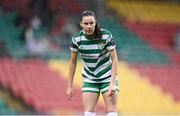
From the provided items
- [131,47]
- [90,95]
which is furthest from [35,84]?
[90,95]

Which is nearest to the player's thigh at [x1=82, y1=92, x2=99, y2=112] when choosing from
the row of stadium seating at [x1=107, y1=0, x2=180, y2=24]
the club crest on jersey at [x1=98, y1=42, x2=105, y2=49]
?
the club crest on jersey at [x1=98, y1=42, x2=105, y2=49]

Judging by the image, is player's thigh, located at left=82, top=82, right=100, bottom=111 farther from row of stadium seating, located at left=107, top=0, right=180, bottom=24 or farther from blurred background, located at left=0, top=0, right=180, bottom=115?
row of stadium seating, located at left=107, top=0, right=180, bottom=24

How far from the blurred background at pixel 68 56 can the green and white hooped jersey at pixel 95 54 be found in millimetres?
7225

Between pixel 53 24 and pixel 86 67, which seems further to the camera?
pixel 53 24

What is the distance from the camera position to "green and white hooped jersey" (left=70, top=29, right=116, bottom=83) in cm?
911

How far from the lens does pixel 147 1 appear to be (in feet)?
74.9

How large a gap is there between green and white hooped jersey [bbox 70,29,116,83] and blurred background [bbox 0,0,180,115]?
722 centimetres

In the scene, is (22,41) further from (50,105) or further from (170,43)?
(170,43)

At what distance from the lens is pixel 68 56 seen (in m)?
18.5

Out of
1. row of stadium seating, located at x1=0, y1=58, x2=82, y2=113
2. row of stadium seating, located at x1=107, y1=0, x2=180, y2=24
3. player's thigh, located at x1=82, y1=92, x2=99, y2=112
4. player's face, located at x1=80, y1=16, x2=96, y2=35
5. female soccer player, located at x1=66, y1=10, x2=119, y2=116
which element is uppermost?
player's face, located at x1=80, y1=16, x2=96, y2=35

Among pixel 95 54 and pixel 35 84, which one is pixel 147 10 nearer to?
pixel 35 84

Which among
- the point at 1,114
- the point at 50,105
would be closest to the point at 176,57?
the point at 50,105

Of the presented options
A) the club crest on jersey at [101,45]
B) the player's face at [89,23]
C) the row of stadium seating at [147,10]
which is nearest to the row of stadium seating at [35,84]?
the row of stadium seating at [147,10]

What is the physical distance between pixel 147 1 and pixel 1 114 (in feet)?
27.7
